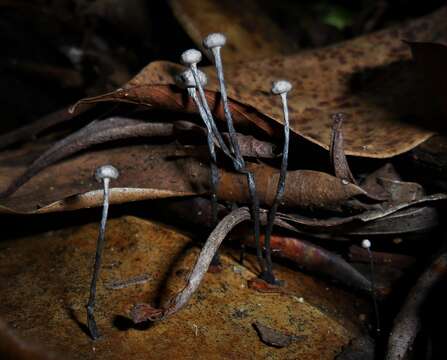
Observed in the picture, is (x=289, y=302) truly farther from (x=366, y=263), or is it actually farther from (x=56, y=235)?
(x=56, y=235)

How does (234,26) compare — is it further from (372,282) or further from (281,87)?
(372,282)

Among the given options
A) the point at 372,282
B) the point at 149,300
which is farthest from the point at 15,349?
the point at 372,282

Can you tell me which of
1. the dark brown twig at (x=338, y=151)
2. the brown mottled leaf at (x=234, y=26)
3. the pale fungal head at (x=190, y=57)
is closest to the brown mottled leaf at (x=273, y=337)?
the dark brown twig at (x=338, y=151)

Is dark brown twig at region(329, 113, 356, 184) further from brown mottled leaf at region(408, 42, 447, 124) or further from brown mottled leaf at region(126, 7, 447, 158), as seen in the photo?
brown mottled leaf at region(408, 42, 447, 124)

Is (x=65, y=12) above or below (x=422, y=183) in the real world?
above

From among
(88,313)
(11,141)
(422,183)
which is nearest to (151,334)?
(88,313)

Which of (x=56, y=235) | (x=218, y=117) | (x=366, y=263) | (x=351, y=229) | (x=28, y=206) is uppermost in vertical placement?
(x=218, y=117)
